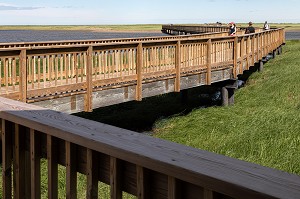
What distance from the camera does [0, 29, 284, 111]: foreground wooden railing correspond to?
29.0 ft

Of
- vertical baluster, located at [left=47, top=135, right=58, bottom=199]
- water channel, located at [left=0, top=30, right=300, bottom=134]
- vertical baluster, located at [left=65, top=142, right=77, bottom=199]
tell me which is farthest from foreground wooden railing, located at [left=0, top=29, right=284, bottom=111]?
vertical baluster, located at [left=65, top=142, right=77, bottom=199]

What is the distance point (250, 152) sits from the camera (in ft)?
34.6

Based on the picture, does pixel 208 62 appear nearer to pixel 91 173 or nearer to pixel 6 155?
pixel 6 155

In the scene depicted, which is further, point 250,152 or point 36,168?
point 250,152

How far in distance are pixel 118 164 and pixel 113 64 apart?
9.03 metres

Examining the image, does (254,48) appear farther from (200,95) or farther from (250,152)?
(250,152)

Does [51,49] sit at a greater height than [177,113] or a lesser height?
greater

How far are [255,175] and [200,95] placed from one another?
777 inches

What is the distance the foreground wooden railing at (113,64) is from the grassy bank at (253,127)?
1340 mm

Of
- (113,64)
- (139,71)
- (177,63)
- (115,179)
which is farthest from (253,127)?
(115,179)

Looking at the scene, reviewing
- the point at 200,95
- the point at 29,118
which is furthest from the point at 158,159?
the point at 200,95

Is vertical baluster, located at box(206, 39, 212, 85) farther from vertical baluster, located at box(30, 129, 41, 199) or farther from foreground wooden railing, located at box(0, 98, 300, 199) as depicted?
vertical baluster, located at box(30, 129, 41, 199)

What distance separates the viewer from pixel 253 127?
12.8 metres

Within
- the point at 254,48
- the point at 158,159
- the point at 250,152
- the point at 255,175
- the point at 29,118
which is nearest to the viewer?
the point at 255,175
